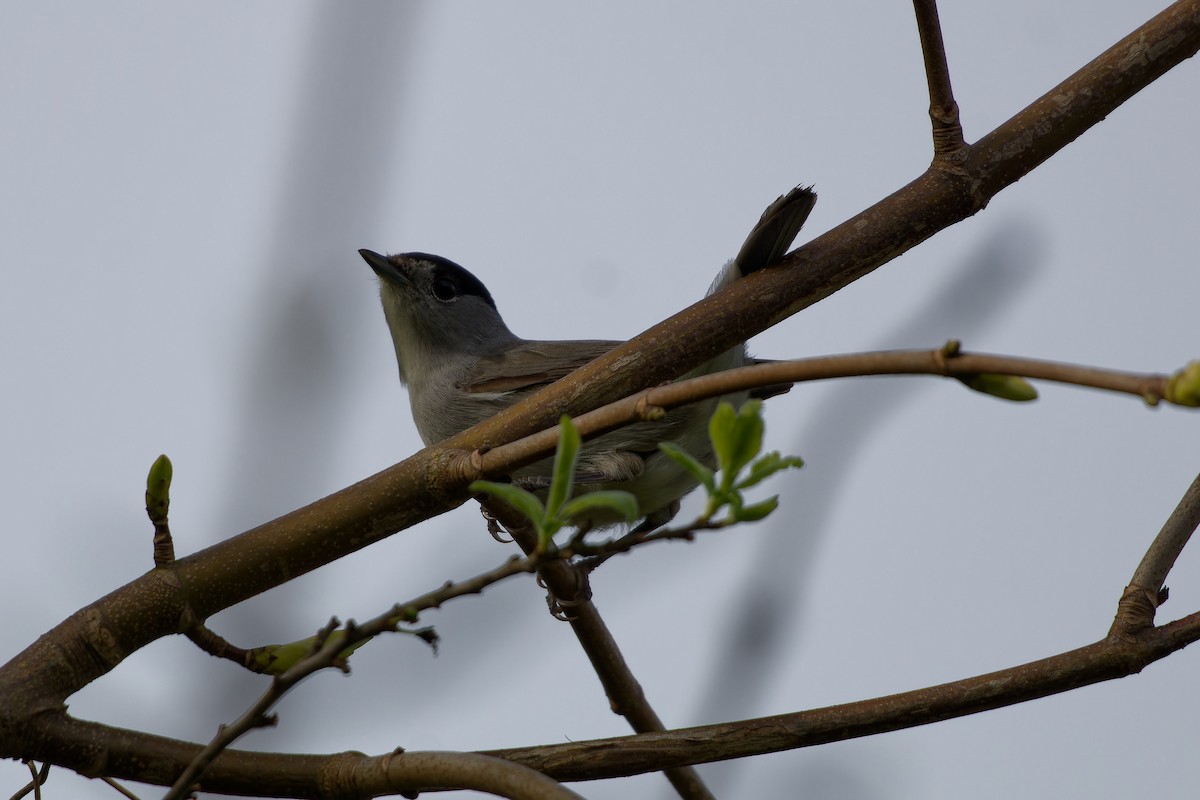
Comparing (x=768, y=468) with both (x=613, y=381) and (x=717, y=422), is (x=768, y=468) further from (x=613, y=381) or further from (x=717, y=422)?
(x=613, y=381)

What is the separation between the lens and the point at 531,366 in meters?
5.53

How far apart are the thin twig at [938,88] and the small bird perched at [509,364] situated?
440mm

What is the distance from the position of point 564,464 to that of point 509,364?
4.19 meters

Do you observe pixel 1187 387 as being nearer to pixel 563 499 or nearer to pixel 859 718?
pixel 563 499

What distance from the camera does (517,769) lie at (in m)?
1.82

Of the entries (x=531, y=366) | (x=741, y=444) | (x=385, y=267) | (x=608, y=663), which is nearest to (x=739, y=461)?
(x=741, y=444)

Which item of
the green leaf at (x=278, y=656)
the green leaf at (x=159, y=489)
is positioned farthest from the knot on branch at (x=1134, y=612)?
the green leaf at (x=159, y=489)

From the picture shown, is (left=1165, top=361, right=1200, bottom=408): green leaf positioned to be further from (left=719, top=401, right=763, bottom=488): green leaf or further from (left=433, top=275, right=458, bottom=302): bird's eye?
(left=433, top=275, right=458, bottom=302): bird's eye

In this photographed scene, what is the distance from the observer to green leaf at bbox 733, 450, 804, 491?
154 cm

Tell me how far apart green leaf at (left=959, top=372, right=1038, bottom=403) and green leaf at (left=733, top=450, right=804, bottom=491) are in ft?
0.82

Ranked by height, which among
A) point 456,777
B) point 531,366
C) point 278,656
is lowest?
point 456,777

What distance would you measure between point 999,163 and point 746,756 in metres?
1.47

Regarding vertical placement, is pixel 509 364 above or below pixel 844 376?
above

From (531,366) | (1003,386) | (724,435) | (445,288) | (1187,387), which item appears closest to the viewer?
(1187,387)
